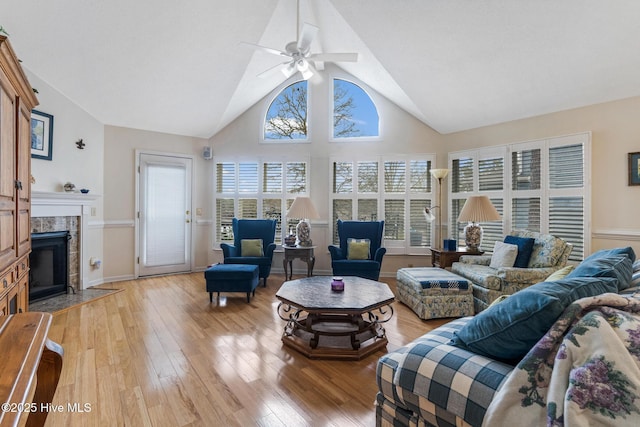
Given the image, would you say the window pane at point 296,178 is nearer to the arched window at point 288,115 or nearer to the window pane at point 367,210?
the arched window at point 288,115

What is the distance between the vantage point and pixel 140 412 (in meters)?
1.77

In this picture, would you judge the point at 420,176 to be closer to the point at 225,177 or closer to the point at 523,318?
the point at 225,177

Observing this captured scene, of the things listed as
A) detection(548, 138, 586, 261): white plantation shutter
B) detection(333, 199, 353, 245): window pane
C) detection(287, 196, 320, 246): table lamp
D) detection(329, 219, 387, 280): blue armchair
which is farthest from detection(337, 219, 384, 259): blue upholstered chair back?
detection(548, 138, 586, 261): white plantation shutter

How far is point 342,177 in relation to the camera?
5.50m

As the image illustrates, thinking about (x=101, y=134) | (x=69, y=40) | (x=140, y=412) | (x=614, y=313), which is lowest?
(x=140, y=412)

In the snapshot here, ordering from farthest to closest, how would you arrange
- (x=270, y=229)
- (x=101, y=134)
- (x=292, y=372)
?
1. (x=270, y=229)
2. (x=101, y=134)
3. (x=292, y=372)

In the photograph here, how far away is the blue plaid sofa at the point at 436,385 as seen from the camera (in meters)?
1.09

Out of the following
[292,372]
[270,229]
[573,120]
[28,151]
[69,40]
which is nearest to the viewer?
[292,372]

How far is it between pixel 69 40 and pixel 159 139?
199 centimetres

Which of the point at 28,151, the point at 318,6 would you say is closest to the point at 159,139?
the point at 28,151

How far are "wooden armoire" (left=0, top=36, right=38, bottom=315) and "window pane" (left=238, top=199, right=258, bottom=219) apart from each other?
338 cm

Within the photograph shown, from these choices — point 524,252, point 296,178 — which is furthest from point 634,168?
point 296,178

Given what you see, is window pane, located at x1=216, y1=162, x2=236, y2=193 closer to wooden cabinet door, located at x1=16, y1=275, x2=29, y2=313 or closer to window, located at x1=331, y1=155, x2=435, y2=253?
window, located at x1=331, y1=155, x2=435, y2=253

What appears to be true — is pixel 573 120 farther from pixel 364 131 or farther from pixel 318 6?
pixel 318 6
